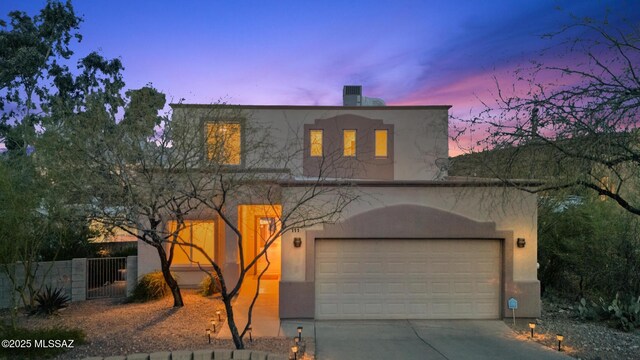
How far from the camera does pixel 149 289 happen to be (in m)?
11.2

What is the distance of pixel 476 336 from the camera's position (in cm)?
864

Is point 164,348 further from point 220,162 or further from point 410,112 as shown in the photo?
point 410,112

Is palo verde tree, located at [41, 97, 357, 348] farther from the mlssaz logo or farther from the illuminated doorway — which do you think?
the illuminated doorway

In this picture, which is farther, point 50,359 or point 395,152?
point 395,152

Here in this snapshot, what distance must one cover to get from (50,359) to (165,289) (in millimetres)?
5021

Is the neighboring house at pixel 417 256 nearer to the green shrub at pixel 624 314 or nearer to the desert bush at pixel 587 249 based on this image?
the green shrub at pixel 624 314

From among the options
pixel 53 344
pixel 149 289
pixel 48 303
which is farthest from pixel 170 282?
pixel 53 344

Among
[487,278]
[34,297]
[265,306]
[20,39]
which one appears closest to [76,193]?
[34,297]

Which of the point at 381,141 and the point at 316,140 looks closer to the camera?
the point at 316,140

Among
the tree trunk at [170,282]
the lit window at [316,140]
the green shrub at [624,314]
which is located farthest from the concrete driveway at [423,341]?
the lit window at [316,140]

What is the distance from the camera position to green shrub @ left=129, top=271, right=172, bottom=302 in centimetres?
1116

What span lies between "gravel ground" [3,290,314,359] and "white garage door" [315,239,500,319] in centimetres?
201

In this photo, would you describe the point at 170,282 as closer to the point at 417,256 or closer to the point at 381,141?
the point at 417,256

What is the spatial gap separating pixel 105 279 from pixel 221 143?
279 inches
